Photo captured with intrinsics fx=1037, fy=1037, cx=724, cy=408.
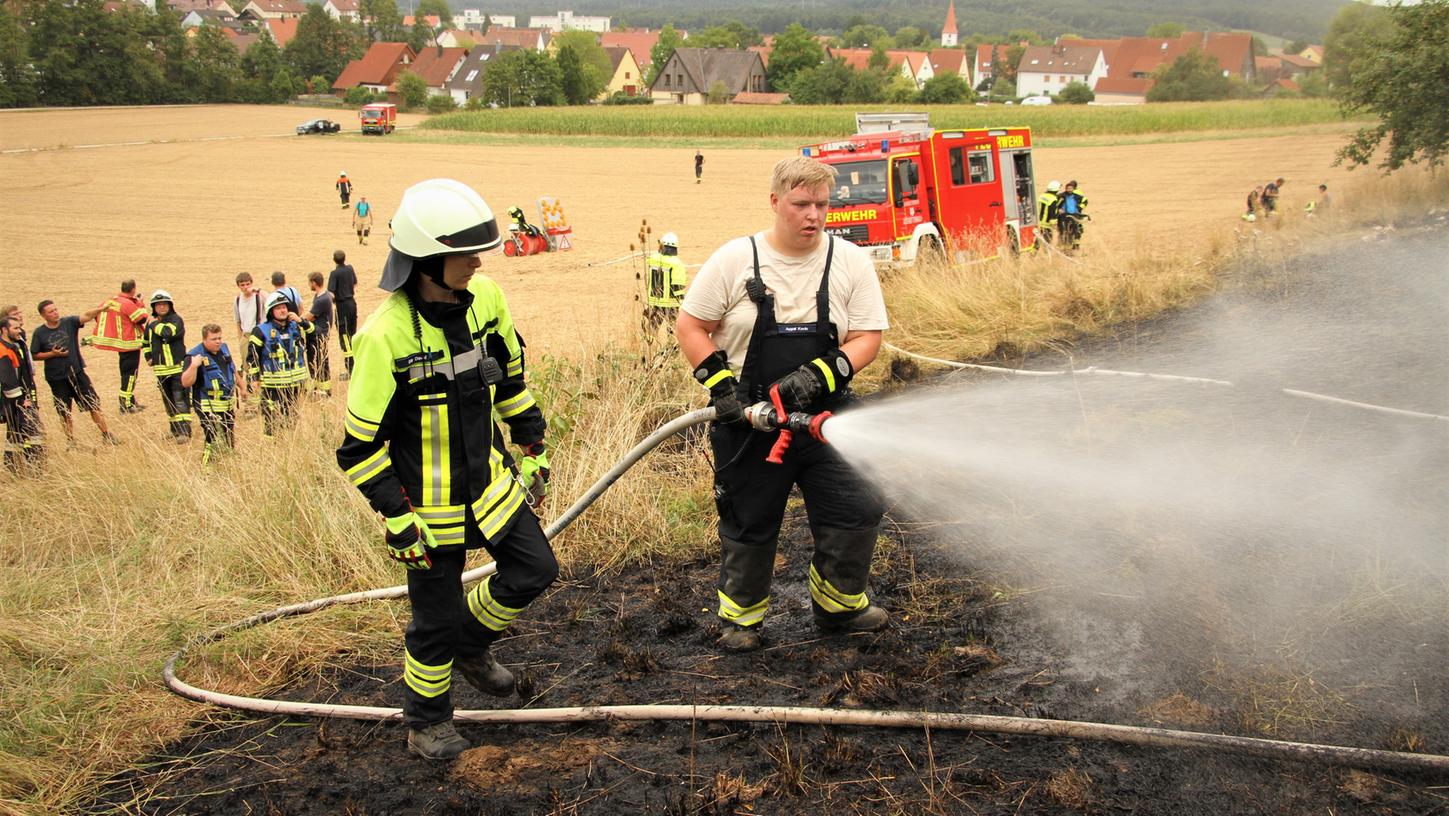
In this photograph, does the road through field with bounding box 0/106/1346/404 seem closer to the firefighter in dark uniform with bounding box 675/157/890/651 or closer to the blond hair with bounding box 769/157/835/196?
the firefighter in dark uniform with bounding box 675/157/890/651

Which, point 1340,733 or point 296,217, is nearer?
point 1340,733

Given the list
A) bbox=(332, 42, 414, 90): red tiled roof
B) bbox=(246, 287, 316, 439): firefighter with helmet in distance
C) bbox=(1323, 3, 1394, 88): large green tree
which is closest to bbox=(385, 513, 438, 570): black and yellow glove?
bbox=(246, 287, 316, 439): firefighter with helmet in distance

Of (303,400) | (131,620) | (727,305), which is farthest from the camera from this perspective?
(303,400)

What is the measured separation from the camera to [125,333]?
1119 cm

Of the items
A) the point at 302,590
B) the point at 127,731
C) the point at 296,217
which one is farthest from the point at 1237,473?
the point at 296,217

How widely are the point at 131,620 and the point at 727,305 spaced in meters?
2.85

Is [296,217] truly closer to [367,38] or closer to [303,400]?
[303,400]

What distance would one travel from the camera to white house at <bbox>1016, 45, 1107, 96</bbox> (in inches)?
5231

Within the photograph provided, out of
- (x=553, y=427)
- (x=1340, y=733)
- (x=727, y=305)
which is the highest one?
(x=727, y=305)

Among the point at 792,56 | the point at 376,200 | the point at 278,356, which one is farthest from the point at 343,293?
the point at 792,56

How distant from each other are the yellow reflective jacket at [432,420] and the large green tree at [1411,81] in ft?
48.9

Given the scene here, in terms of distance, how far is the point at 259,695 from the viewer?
3934 mm

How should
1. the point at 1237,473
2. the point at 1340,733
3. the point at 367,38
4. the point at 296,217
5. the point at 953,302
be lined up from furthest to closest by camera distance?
1. the point at 367,38
2. the point at 296,217
3. the point at 953,302
4. the point at 1237,473
5. the point at 1340,733

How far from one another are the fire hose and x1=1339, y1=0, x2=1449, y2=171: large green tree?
554 inches
